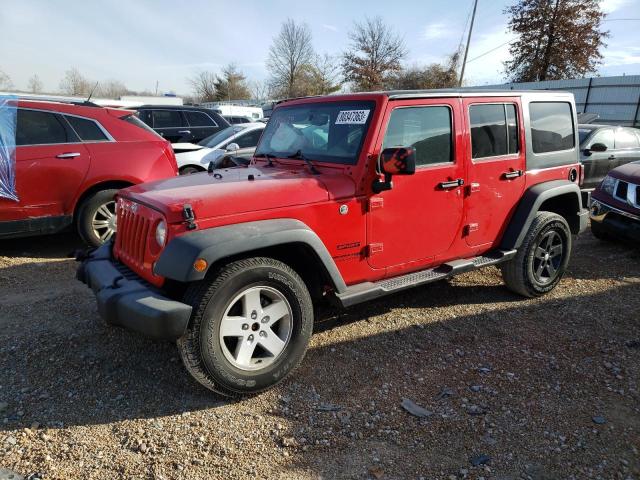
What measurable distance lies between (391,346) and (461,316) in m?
0.92

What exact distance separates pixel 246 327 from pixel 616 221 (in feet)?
17.6

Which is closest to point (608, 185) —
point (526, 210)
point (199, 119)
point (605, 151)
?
point (605, 151)

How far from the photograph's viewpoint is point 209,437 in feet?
8.51

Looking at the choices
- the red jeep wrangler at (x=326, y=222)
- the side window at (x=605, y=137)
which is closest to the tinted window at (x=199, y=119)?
the red jeep wrangler at (x=326, y=222)

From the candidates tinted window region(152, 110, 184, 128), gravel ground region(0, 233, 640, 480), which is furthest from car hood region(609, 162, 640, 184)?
tinted window region(152, 110, 184, 128)

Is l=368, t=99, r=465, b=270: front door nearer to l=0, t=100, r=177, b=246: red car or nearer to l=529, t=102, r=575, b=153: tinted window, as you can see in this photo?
l=529, t=102, r=575, b=153: tinted window

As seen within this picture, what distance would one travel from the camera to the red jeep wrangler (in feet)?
8.85

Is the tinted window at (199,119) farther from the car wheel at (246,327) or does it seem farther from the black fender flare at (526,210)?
the car wheel at (246,327)

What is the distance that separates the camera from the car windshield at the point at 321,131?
3.35 meters

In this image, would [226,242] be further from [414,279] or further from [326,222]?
[414,279]

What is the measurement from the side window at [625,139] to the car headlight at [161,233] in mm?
9234

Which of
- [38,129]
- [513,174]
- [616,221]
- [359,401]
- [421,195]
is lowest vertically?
[359,401]

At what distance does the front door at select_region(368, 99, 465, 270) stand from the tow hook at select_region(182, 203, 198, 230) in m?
1.25

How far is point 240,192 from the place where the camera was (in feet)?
9.49
